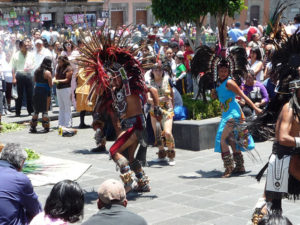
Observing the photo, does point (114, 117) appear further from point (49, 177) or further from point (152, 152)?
point (152, 152)

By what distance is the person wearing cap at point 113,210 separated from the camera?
4699mm

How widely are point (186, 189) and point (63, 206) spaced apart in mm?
4219

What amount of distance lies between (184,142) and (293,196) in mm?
5362

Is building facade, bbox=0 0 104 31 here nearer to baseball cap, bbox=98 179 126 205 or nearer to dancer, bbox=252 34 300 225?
dancer, bbox=252 34 300 225

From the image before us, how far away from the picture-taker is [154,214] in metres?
7.66

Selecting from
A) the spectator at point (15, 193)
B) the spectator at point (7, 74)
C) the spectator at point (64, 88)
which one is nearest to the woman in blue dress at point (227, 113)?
the spectator at point (15, 193)

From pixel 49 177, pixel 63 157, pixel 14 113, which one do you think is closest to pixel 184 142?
pixel 63 157

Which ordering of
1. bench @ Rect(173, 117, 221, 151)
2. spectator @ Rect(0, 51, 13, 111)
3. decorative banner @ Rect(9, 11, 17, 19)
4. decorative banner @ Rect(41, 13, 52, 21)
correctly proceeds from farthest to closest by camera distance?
decorative banner @ Rect(41, 13, 52, 21) < decorative banner @ Rect(9, 11, 17, 19) < spectator @ Rect(0, 51, 13, 111) < bench @ Rect(173, 117, 221, 151)

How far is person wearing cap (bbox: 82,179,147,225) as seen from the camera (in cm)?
470

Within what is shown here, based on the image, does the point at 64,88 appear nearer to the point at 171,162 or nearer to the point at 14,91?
the point at 171,162

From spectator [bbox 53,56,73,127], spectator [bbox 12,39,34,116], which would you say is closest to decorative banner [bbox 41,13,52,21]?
spectator [bbox 12,39,34,116]

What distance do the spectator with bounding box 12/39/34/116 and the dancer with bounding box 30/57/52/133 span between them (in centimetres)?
207

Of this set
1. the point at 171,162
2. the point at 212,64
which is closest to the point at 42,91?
the point at 171,162

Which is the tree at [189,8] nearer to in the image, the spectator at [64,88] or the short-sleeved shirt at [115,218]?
the spectator at [64,88]
